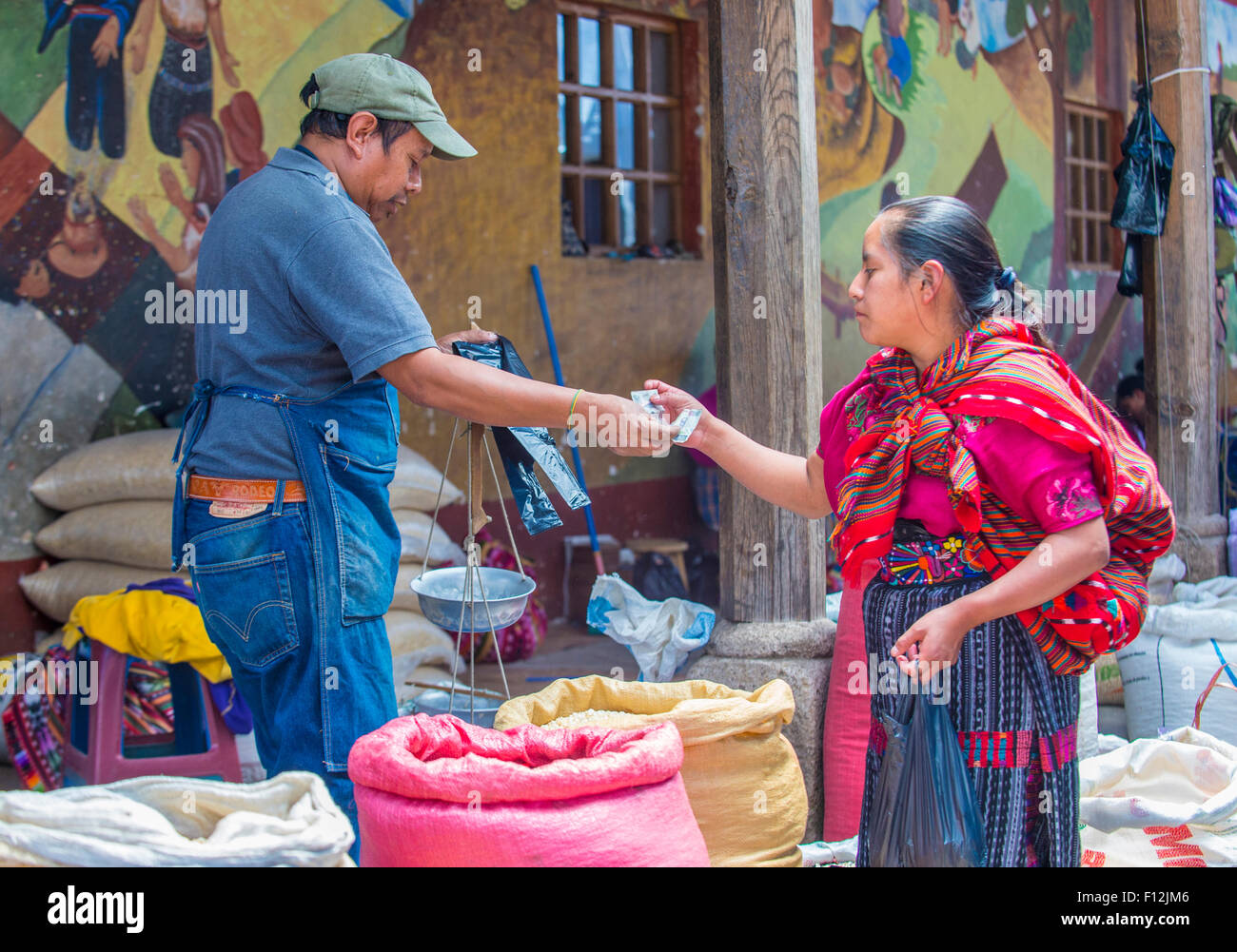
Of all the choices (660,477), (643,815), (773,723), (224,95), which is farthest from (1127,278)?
(643,815)

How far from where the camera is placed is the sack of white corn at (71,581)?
4.25 m

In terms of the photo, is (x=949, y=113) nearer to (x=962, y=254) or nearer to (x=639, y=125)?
(x=639, y=125)

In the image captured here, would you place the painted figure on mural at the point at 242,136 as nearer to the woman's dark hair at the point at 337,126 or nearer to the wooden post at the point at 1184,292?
the woman's dark hair at the point at 337,126

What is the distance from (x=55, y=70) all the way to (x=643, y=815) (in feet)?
13.0

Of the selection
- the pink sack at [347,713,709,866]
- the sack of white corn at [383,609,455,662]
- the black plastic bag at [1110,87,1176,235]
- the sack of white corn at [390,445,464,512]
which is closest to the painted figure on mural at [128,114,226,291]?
the sack of white corn at [390,445,464,512]

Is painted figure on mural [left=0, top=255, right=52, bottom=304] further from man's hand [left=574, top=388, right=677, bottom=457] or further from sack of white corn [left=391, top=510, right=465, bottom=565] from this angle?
man's hand [left=574, top=388, right=677, bottom=457]

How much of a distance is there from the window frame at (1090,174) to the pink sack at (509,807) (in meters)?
Answer: 8.66

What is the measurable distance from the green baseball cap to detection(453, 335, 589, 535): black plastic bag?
0.52 meters

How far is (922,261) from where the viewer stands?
6.78 feet

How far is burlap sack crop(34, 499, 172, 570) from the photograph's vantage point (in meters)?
4.18

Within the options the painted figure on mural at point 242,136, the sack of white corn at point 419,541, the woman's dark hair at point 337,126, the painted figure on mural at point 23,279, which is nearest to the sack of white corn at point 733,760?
the woman's dark hair at point 337,126

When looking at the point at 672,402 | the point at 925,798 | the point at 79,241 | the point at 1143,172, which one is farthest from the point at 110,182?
the point at 1143,172

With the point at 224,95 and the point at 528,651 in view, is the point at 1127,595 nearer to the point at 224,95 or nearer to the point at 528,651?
the point at 528,651

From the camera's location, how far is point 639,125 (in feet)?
22.1
